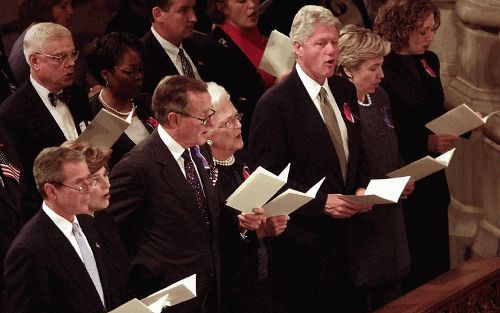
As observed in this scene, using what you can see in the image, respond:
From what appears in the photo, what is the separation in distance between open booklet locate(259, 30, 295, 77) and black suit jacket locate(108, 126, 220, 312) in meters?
1.32

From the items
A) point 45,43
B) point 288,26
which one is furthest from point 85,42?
point 45,43

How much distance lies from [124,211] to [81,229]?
36cm

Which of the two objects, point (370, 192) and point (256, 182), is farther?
point (370, 192)

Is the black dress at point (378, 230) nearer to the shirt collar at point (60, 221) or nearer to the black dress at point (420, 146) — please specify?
the black dress at point (420, 146)

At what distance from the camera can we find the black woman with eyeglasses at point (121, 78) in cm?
581

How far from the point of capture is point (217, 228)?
5273 millimetres

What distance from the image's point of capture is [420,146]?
672 centimetres

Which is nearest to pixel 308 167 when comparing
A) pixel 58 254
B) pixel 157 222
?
pixel 157 222

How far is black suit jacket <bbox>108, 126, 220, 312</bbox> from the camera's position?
5113 millimetres

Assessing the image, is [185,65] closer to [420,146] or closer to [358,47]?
[358,47]

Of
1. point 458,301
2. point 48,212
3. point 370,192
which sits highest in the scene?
point 48,212

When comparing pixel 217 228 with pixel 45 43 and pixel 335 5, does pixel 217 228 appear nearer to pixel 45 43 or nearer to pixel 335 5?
pixel 45 43

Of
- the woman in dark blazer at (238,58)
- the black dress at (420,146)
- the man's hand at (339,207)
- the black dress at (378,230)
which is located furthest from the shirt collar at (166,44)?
the man's hand at (339,207)

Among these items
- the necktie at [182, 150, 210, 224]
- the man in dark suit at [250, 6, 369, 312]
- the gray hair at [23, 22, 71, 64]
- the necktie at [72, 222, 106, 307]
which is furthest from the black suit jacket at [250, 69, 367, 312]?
the necktie at [72, 222, 106, 307]
